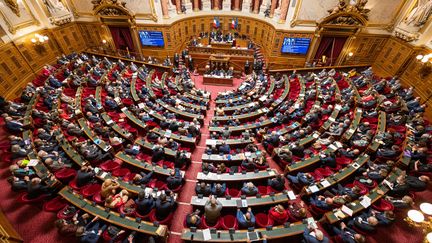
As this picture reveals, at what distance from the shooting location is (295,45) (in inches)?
615

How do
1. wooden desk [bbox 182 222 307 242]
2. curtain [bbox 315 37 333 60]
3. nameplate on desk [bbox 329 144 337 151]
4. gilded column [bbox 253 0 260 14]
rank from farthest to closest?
gilded column [bbox 253 0 260 14] < curtain [bbox 315 37 333 60] < nameplate on desk [bbox 329 144 337 151] < wooden desk [bbox 182 222 307 242]

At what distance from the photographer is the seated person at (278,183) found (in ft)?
21.2

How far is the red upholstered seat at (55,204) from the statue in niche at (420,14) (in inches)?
812

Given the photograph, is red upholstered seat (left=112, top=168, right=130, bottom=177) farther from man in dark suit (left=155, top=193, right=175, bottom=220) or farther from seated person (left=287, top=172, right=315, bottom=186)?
seated person (left=287, top=172, right=315, bottom=186)

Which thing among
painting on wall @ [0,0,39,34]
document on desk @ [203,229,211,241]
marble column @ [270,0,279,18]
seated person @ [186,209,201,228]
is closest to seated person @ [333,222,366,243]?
document on desk @ [203,229,211,241]

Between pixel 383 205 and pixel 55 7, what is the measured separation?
934 inches

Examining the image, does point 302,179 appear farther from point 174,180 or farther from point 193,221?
point 174,180

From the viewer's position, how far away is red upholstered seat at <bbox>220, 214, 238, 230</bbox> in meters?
5.67

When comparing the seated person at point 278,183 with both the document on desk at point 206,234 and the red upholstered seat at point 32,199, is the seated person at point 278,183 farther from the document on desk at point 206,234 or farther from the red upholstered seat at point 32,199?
the red upholstered seat at point 32,199

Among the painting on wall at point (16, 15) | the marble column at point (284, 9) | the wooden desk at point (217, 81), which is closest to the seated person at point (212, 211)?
the wooden desk at point (217, 81)

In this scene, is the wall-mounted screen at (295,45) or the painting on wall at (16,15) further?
the wall-mounted screen at (295,45)

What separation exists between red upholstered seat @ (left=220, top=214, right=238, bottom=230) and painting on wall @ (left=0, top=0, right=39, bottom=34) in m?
17.0

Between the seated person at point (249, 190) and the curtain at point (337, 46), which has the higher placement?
the curtain at point (337, 46)

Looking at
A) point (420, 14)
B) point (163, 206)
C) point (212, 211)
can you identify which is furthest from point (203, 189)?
point (420, 14)
